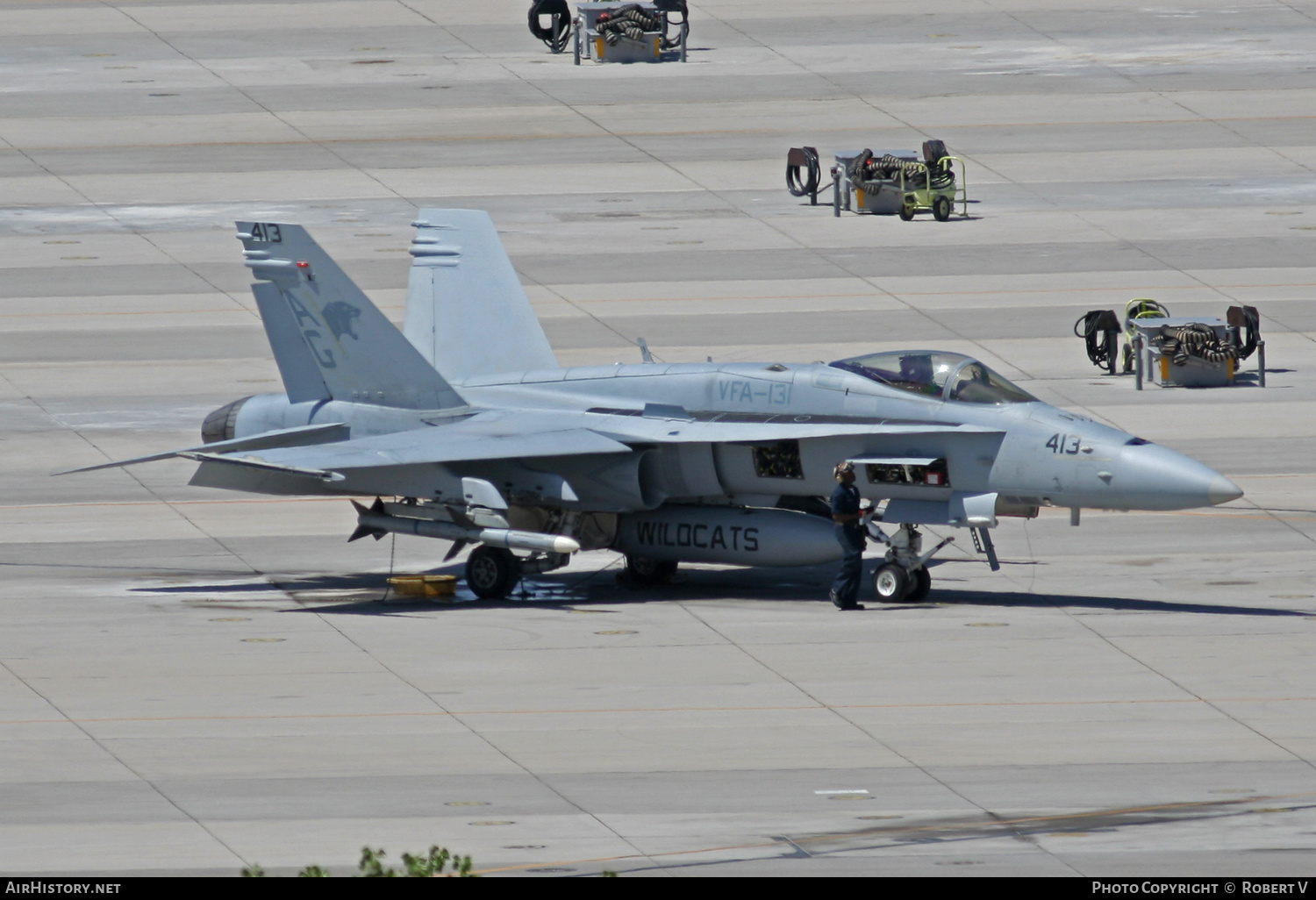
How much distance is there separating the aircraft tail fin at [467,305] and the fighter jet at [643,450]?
0.19 meters

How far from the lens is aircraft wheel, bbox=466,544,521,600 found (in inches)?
906

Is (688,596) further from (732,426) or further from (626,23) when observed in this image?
(626,23)

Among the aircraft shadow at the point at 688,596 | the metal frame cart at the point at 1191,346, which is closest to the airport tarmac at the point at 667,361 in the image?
the aircraft shadow at the point at 688,596

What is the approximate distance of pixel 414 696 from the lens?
1842 cm

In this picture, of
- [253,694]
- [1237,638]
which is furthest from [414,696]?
[1237,638]

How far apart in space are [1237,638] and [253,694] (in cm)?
944

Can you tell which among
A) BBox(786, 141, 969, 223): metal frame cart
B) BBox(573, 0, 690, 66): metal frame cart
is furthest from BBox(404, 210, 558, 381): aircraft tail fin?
→ BBox(573, 0, 690, 66): metal frame cart

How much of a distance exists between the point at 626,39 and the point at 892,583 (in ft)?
117

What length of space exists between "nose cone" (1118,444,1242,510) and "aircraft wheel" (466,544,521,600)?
22.2 feet

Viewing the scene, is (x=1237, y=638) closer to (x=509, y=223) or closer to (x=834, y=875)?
(x=834, y=875)

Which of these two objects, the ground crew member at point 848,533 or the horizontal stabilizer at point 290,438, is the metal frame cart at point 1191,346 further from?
the horizontal stabilizer at point 290,438

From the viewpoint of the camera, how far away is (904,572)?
73.2 feet

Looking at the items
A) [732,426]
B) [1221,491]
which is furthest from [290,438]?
[1221,491]

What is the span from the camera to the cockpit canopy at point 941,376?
859 inches
